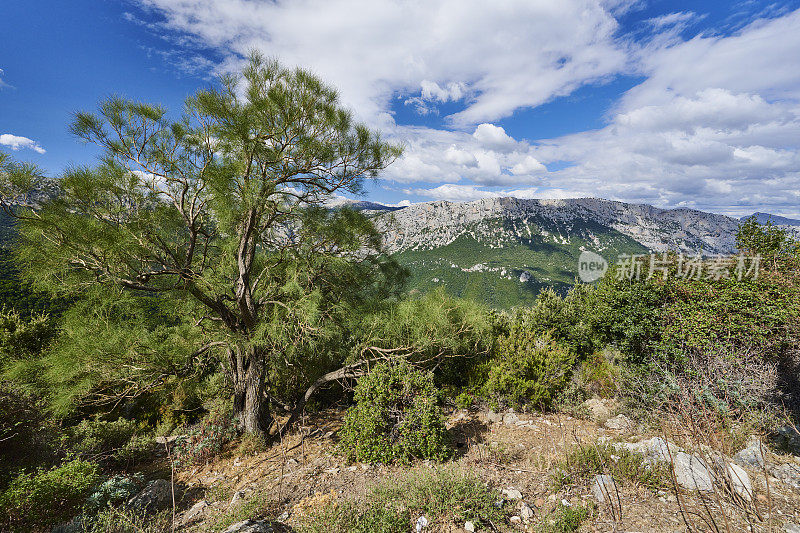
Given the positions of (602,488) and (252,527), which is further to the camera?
(602,488)

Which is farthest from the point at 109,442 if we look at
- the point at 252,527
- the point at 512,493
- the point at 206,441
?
the point at 512,493

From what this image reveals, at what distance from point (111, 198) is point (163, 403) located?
783 cm

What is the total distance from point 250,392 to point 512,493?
638cm

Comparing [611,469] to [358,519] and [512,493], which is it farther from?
[358,519]

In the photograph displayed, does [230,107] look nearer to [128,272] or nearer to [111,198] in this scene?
[111,198]

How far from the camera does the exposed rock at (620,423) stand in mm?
7502

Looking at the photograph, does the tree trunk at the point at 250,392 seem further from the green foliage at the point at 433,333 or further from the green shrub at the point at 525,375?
the green shrub at the point at 525,375

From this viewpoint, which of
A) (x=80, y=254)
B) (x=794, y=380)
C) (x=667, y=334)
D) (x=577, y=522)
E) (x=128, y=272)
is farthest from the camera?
(x=667, y=334)

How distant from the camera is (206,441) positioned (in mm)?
7660

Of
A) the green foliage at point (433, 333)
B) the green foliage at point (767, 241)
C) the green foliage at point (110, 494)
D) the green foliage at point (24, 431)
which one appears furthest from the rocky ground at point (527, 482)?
the green foliage at point (767, 241)

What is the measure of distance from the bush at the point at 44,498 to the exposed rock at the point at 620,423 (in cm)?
1082

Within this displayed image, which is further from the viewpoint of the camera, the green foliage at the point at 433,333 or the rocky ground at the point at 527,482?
the green foliage at the point at 433,333

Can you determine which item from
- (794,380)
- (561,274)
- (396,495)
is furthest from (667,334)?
(561,274)

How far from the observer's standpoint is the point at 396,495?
496 centimetres
